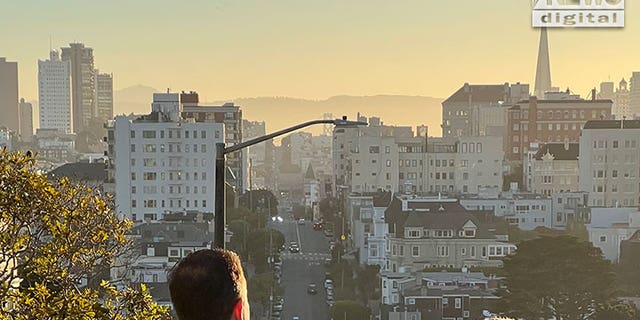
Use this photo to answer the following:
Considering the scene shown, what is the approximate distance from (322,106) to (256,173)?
28.5 m

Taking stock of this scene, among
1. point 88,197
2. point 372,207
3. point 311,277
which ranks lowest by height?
point 311,277

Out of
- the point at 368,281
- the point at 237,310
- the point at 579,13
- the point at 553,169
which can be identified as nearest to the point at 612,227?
the point at 579,13

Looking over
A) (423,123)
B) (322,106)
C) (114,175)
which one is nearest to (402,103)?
(423,123)

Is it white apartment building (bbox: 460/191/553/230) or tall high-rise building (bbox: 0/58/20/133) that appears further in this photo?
tall high-rise building (bbox: 0/58/20/133)

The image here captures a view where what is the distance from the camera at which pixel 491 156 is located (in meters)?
48.5

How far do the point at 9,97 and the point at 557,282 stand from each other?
78358mm

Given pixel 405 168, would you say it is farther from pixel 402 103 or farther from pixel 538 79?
pixel 538 79

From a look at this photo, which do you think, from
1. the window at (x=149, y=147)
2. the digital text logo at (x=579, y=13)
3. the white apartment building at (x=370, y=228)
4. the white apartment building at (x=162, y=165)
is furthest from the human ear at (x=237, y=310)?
the window at (x=149, y=147)

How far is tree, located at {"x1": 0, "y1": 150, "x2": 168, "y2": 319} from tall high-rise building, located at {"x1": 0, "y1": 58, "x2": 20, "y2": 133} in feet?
259

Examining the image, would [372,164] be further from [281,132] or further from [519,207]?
[281,132]

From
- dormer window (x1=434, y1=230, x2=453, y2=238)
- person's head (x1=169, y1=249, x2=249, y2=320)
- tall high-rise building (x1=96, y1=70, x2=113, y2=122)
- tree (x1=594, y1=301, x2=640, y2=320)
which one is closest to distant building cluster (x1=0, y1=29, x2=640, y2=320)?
dormer window (x1=434, y1=230, x2=453, y2=238)

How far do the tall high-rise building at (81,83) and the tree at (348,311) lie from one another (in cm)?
8603

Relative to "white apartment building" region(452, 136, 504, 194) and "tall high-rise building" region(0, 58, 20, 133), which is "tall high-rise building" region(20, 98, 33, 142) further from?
"white apartment building" region(452, 136, 504, 194)

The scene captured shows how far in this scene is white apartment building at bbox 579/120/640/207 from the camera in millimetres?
43562
